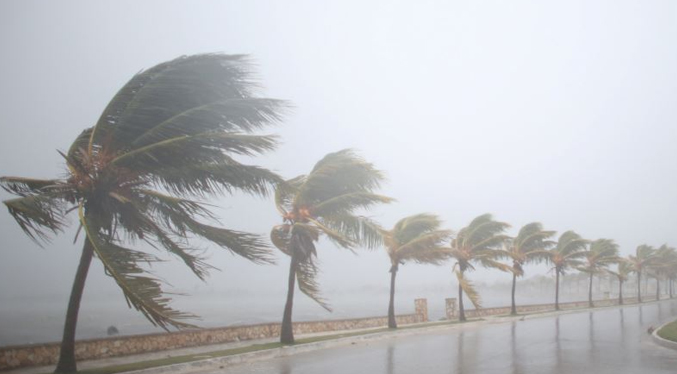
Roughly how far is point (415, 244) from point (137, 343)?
14603 mm

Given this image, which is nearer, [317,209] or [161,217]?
[161,217]

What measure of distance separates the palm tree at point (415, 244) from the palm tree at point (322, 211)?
24.1 ft

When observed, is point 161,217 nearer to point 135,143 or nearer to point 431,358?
point 135,143

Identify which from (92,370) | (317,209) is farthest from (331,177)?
(92,370)

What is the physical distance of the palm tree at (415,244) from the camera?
81.9ft

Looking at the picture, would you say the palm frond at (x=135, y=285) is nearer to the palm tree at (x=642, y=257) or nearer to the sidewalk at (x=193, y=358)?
the sidewalk at (x=193, y=358)

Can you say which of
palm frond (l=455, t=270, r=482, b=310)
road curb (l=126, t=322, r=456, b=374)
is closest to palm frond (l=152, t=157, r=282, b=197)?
road curb (l=126, t=322, r=456, b=374)

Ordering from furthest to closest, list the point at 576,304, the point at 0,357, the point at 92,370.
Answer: the point at 576,304 < the point at 0,357 < the point at 92,370

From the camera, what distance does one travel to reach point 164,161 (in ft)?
33.8

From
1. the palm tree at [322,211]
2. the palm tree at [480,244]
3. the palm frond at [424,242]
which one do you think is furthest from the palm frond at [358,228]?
the palm tree at [480,244]

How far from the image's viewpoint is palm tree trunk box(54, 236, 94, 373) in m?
10.0

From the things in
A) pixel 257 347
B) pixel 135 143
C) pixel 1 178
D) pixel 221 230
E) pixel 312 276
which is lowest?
pixel 257 347

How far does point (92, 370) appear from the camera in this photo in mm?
10312

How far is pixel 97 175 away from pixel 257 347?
7905mm
